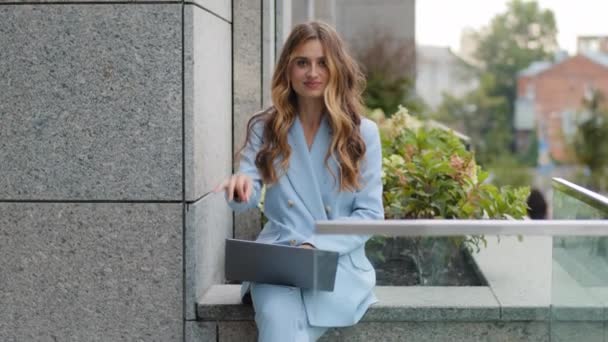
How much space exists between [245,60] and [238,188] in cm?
157

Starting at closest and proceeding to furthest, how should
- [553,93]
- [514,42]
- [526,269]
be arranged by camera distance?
[526,269]
[553,93]
[514,42]

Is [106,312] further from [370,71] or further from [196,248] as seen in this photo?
[370,71]

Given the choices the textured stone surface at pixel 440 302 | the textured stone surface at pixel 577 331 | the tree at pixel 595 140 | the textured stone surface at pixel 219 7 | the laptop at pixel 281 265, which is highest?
the textured stone surface at pixel 219 7

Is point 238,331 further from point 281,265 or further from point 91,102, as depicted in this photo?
point 91,102

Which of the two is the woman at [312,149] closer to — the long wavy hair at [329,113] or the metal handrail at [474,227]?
A: the long wavy hair at [329,113]

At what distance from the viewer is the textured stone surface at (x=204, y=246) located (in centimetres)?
427

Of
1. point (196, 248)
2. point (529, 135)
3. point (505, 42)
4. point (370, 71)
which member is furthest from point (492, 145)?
point (196, 248)

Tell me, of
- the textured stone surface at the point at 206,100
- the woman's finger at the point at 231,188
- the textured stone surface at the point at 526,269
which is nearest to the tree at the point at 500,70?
the textured stone surface at the point at 206,100

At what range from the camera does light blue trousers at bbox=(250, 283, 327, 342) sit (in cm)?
373

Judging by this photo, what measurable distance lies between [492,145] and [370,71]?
63718mm

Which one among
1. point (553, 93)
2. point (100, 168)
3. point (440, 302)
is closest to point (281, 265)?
point (440, 302)

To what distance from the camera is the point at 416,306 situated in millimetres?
3840

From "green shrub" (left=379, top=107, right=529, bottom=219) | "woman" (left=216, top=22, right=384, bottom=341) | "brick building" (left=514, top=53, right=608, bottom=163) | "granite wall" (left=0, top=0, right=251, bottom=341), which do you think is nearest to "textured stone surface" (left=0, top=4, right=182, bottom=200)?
"granite wall" (left=0, top=0, right=251, bottom=341)

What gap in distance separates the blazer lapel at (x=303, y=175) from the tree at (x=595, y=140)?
66.5m
